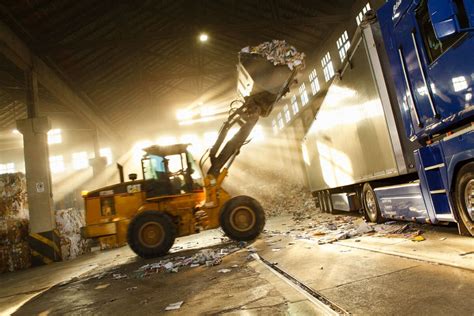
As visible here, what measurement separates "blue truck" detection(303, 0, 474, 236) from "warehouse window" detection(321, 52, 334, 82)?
9421 mm

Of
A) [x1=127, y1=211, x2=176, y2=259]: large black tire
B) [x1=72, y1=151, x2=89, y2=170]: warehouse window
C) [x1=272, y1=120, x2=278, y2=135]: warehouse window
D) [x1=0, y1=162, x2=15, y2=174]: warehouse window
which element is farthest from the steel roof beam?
[x1=272, y1=120, x2=278, y2=135]: warehouse window

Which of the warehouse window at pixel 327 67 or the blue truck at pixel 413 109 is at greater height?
the warehouse window at pixel 327 67

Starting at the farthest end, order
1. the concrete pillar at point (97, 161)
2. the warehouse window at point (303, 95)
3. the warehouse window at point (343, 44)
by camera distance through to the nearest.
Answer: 1. the warehouse window at point (303, 95)
2. the concrete pillar at point (97, 161)
3. the warehouse window at point (343, 44)

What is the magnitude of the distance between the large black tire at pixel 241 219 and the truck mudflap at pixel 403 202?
9.15 feet

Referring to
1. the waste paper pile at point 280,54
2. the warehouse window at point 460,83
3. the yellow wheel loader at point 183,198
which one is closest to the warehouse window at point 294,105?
the yellow wheel loader at point 183,198

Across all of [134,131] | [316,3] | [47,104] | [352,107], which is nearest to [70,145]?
[134,131]

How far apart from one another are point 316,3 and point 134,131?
60.0 ft

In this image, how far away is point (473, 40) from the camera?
3.32m

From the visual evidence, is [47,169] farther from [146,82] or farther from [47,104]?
[146,82]

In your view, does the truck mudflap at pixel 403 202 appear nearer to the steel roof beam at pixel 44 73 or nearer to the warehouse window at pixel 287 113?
the steel roof beam at pixel 44 73

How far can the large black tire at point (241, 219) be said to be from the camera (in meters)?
7.80

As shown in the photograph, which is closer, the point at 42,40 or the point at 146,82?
the point at 42,40

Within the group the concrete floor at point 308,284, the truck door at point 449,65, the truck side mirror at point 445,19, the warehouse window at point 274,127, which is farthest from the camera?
the warehouse window at point 274,127

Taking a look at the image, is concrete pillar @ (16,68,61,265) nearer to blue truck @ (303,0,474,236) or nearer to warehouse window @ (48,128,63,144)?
blue truck @ (303,0,474,236)
